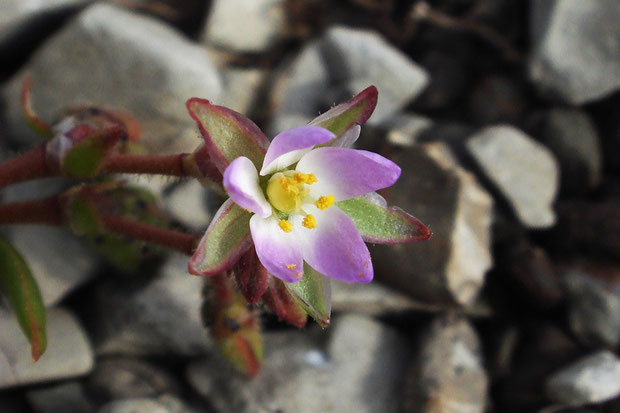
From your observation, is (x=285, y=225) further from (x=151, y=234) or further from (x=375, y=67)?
(x=375, y=67)

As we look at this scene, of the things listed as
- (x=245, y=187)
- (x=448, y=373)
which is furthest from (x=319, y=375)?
(x=245, y=187)

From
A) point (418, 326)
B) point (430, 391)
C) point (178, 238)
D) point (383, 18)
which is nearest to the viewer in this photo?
point (178, 238)

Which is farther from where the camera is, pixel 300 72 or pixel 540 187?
pixel 300 72

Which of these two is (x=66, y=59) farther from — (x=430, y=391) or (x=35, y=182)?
(x=430, y=391)

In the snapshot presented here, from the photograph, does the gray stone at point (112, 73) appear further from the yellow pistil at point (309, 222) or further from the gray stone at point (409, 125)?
the yellow pistil at point (309, 222)

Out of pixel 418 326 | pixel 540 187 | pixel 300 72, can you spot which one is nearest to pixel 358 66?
pixel 300 72

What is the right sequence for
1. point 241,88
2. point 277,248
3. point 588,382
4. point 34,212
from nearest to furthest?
point 277,248, point 34,212, point 588,382, point 241,88

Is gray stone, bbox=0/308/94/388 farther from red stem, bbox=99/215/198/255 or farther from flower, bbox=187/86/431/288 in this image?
flower, bbox=187/86/431/288
